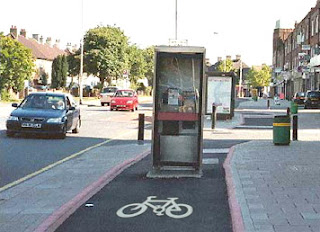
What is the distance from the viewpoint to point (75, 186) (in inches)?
374

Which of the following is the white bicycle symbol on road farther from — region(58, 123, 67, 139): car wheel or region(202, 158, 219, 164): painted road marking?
region(58, 123, 67, 139): car wheel

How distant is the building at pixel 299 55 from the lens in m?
62.7

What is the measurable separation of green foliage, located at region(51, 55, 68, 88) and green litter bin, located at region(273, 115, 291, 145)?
241ft

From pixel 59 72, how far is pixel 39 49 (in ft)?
56.5

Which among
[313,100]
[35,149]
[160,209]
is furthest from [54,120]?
[313,100]

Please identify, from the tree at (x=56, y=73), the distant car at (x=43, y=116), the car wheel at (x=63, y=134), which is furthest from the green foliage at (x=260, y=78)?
the car wheel at (x=63, y=134)

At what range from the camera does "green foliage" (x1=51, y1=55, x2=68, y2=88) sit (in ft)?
286

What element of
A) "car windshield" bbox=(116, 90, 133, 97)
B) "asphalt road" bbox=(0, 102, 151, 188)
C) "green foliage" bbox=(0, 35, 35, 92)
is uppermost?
"green foliage" bbox=(0, 35, 35, 92)

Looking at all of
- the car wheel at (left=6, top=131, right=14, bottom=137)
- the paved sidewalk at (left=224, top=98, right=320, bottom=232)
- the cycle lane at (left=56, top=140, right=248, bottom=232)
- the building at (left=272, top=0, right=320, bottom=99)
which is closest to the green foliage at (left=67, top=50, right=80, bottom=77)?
the building at (left=272, top=0, right=320, bottom=99)

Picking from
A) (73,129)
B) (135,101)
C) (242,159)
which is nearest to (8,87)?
(135,101)

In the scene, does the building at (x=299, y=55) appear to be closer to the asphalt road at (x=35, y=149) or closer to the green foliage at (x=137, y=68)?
the green foliage at (x=137, y=68)

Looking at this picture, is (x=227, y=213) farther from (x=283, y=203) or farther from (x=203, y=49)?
(x=203, y=49)

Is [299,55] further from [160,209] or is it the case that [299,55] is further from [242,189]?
[160,209]

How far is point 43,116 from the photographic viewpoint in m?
17.7
